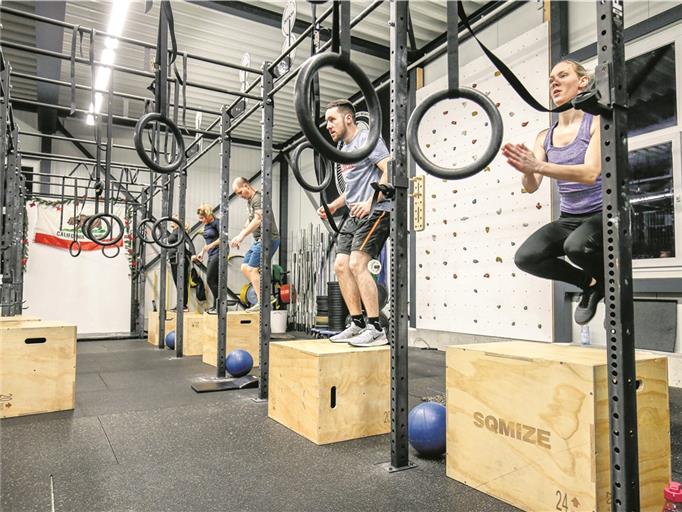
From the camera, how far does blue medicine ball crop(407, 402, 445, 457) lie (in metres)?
1.92

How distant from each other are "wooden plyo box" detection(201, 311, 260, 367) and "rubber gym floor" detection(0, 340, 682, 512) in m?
1.42

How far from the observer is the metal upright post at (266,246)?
3.00 m

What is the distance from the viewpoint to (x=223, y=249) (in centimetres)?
375

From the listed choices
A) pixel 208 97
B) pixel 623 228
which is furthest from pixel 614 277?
pixel 208 97

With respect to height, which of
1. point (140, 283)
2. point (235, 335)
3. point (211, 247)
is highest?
point (211, 247)

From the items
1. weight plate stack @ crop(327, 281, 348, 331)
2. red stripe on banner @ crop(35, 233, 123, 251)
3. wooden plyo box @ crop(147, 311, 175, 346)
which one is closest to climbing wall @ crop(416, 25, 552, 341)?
weight plate stack @ crop(327, 281, 348, 331)

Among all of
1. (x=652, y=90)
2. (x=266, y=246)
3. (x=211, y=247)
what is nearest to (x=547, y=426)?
(x=266, y=246)

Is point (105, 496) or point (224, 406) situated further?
point (224, 406)

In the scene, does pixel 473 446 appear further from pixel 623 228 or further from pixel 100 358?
pixel 100 358

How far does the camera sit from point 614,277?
1166 mm

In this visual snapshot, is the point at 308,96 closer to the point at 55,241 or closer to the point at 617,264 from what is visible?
the point at 617,264

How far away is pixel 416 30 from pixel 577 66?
3816 mm

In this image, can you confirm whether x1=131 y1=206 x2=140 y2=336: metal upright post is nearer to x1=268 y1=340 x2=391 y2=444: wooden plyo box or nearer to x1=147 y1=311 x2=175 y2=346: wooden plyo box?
x1=147 y1=311 x2=175 y2=346: wooden plyo box

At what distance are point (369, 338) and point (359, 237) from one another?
525mm
